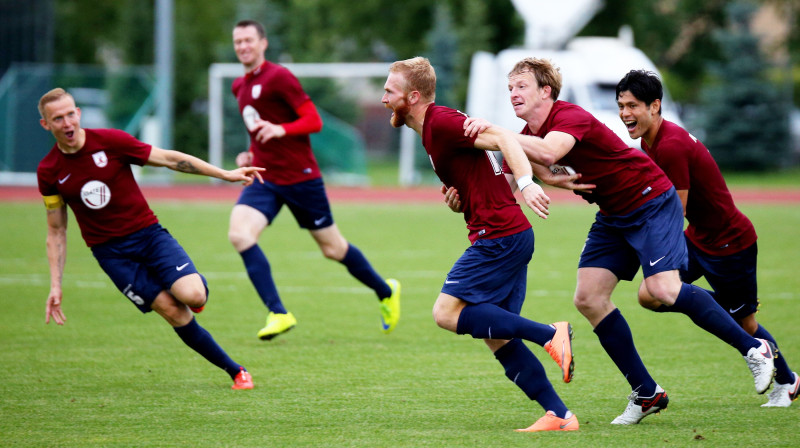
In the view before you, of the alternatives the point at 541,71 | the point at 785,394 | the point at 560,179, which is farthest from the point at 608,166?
the point at 785,394

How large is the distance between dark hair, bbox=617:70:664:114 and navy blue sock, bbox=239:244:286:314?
3.31 meters

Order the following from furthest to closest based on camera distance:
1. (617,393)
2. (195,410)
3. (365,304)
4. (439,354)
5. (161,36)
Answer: (161,36), (365,304), (439,354), (617,393), (195,410)

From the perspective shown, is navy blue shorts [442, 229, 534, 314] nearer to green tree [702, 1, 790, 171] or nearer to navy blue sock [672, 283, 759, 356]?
navy blue sock [672, 283, 759, 356]

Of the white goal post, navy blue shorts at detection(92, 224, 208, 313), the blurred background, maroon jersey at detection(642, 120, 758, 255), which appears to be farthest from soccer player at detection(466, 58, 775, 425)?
the white goal post

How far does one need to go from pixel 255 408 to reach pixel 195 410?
334 millimetres

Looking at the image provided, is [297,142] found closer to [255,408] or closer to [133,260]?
[133,260]

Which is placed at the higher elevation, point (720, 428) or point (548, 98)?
point (548, 98)

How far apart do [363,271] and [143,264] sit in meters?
2.56

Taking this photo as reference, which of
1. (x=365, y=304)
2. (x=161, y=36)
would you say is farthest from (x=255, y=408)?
(x=161, y=36)

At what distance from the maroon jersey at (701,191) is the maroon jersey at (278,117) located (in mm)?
3340

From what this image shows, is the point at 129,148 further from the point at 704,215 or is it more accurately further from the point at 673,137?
the point at 704,215

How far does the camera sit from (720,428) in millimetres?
4980

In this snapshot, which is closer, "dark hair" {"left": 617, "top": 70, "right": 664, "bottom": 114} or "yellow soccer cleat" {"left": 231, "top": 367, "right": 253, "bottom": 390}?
"dark hair" {"left": 617, "top": 70, "right": 664, "bottom": 114}

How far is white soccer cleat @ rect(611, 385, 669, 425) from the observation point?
513cm
